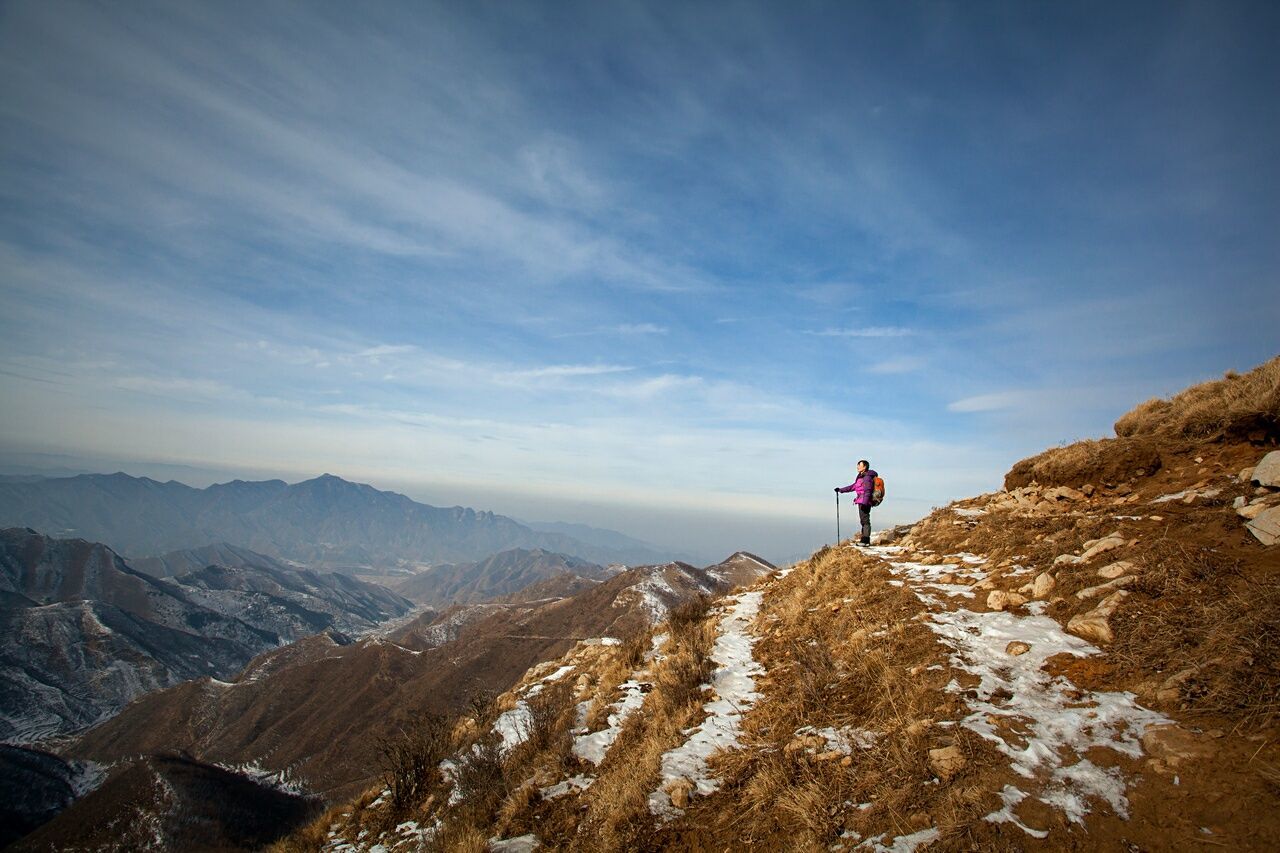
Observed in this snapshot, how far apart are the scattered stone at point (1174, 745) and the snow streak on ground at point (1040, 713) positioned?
0.42 feet

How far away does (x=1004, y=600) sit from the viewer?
8688 mm

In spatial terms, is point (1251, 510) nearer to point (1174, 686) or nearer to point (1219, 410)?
point (1174, 686)

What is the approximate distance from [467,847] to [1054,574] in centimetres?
998

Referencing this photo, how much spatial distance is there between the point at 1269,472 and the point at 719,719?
9346 mm

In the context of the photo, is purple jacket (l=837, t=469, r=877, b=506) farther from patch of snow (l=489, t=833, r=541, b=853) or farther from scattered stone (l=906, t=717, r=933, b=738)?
patch of snow (l=489, t=833, r=541, b=853)

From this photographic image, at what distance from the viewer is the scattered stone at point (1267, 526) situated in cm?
682

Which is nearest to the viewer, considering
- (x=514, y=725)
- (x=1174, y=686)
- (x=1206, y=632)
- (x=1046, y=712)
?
(x=1174, y=686)

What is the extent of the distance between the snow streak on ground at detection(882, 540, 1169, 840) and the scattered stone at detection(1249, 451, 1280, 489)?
387cm

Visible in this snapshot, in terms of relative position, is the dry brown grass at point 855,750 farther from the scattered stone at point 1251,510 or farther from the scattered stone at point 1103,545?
the scattered stone at point 1251,510

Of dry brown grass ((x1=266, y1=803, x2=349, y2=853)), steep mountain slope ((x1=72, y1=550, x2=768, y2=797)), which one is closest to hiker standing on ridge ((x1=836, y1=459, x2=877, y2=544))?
dry brown grass ((x1=266, y1=803, x2=349, y2=853))

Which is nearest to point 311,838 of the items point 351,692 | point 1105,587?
point 1105,587

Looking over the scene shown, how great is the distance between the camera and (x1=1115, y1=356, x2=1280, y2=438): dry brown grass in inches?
384

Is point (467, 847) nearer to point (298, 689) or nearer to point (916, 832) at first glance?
point (916, 832)

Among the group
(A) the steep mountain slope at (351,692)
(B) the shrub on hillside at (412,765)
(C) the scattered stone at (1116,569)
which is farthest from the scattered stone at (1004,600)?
(A) the steep mountain slope at (351,692)
